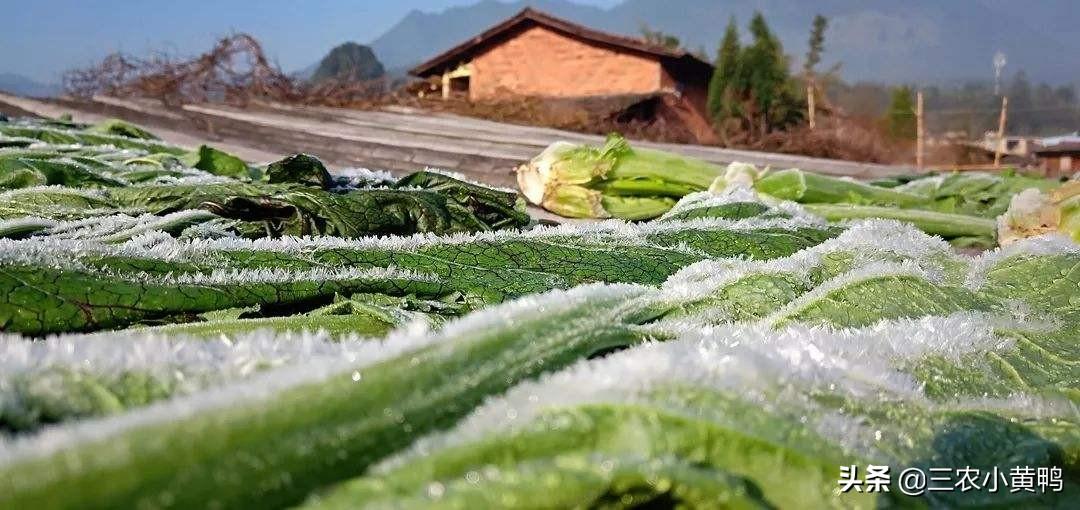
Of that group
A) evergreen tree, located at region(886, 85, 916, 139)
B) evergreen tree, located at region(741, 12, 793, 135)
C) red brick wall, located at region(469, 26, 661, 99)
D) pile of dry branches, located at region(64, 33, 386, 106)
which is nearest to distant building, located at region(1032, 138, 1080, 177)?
evergreen tree, located at region(741, 12, 793, 135)

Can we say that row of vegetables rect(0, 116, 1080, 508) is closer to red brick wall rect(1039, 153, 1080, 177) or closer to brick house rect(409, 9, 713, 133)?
brick house rect(409, 9, 713, 133)

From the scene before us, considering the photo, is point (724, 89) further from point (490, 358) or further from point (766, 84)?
point (490, 358)

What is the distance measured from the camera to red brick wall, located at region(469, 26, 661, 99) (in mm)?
14625

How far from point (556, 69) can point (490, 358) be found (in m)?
14.9

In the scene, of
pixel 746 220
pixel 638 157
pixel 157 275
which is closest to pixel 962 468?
pixel 157 275

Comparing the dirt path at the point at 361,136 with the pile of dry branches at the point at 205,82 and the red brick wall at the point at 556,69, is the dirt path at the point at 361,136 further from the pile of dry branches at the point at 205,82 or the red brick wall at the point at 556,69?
the red brick wall at the point at 556,69

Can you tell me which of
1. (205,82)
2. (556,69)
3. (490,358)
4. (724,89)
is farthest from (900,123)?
(490,358)

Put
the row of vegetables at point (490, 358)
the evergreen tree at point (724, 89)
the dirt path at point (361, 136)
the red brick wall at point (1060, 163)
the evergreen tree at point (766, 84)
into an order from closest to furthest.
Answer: the row of vegetables at point (490, 358) → the dirt path at point (361, 136) → the red brick wall at point (1060, 163) → the evergreen tree at point (724, 89) → the evergreen tree at point (766, 84)

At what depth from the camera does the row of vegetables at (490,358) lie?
79cm

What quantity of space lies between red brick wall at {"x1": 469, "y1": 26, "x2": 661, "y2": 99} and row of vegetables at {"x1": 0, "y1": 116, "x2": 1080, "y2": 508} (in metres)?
12.0

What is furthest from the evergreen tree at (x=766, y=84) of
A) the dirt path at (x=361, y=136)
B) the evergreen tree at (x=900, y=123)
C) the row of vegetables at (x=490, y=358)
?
the row of vegetables at (x=490, y=358)

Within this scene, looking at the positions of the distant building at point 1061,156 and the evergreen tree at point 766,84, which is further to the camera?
the evergreen tree at point 766,84

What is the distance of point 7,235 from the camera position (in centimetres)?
218

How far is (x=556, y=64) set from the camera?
15414 millimetres
